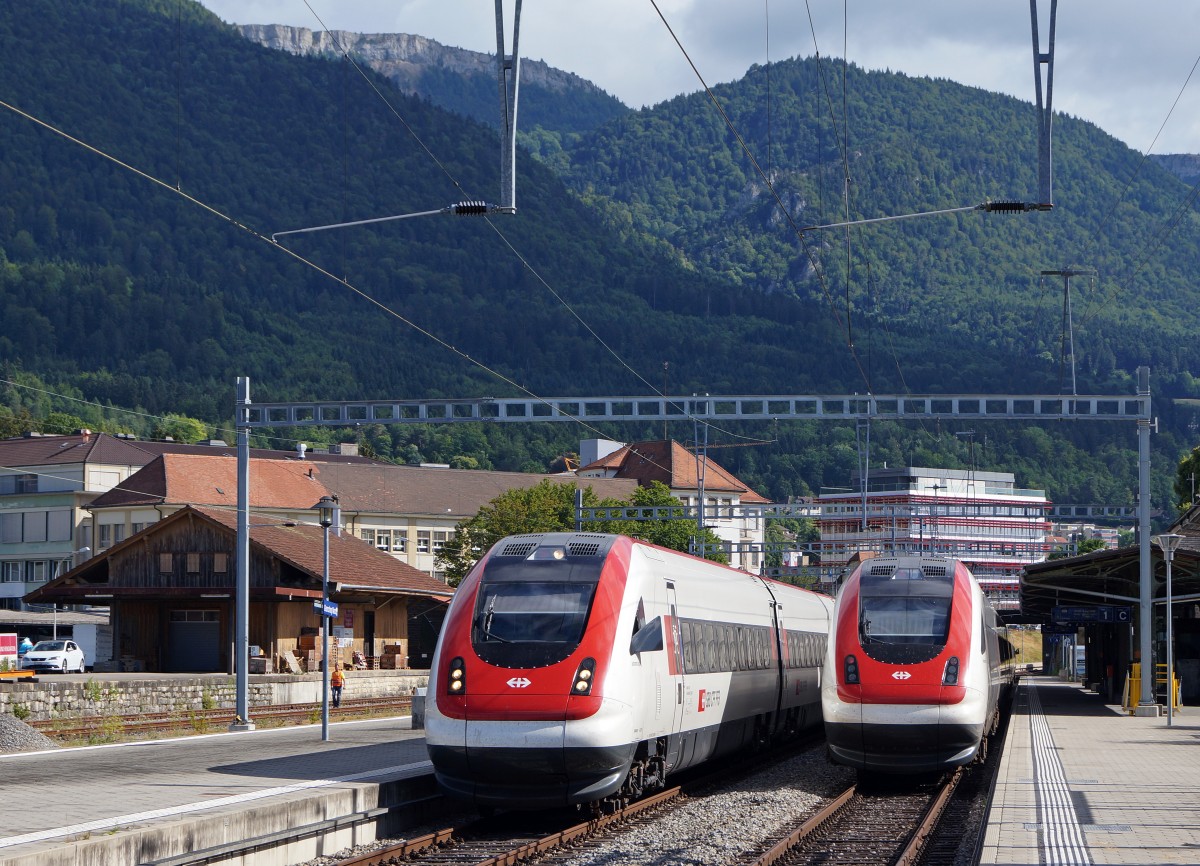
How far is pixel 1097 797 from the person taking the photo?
66.4ft

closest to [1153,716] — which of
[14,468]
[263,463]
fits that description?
[263,463]

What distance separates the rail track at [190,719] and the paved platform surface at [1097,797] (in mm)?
15919

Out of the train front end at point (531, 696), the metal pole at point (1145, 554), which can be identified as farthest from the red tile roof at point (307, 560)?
the train front end at point (531, 696)

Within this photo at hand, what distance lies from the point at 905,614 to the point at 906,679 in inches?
45.9

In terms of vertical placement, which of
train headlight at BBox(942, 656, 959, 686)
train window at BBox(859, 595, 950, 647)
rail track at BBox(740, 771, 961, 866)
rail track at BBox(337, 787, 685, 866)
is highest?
train window at BBox(859, 595, 950, 647)

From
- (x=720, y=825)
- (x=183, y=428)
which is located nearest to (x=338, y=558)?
(x=720, y=825)

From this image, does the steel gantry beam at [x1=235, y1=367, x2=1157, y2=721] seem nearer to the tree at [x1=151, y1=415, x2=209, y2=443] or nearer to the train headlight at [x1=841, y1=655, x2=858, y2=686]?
the train headlight at [x1=841, y1=655, x2=858, y2=686]

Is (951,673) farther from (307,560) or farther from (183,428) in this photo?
(183,428)

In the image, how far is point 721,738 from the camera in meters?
24.7

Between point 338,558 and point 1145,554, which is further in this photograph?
point 338,558

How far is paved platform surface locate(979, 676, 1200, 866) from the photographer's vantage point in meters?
15.2

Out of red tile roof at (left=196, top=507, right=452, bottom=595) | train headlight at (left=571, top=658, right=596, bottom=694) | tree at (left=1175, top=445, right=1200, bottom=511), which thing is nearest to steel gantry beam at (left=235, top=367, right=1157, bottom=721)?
red tile roof at (left=196, top=507, right=452, bottom=595)

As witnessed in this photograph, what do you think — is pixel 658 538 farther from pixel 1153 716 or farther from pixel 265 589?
pixel 1153 716

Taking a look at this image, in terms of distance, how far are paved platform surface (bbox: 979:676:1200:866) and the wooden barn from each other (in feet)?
89.0
